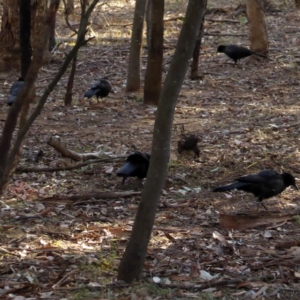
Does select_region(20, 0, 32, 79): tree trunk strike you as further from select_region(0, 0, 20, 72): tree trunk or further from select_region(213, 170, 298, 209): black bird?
select_region(0, 0, 20, 72): tree trunk

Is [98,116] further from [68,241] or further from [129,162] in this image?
[68,241]

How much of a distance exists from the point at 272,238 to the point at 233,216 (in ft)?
1.56

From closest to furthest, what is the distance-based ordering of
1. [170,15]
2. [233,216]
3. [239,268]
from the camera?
[239,268]
[233,216]
[170,15]

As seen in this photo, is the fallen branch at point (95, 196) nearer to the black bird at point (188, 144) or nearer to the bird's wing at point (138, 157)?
the bird's wing at point (138, 157)

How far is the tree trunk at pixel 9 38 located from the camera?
16.2m

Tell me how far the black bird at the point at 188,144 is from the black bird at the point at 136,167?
1317 millimetres

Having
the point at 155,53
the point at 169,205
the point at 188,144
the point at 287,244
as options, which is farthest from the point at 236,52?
the point at 287,244

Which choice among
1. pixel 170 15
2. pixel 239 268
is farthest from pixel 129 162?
pixel 170 15

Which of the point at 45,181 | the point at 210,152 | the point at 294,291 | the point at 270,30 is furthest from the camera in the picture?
the point at 270,30

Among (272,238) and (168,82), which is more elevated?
(168,82)

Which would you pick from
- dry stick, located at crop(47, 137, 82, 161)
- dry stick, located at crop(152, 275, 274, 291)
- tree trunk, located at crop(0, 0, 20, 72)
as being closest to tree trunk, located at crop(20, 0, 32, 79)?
dry stick, located at crop(47, 137, 82, 161)

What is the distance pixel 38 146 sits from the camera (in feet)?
32.1

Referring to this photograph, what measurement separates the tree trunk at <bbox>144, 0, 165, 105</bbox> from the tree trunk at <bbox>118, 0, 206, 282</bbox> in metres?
7.18

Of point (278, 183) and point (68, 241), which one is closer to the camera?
point (68, 241)
